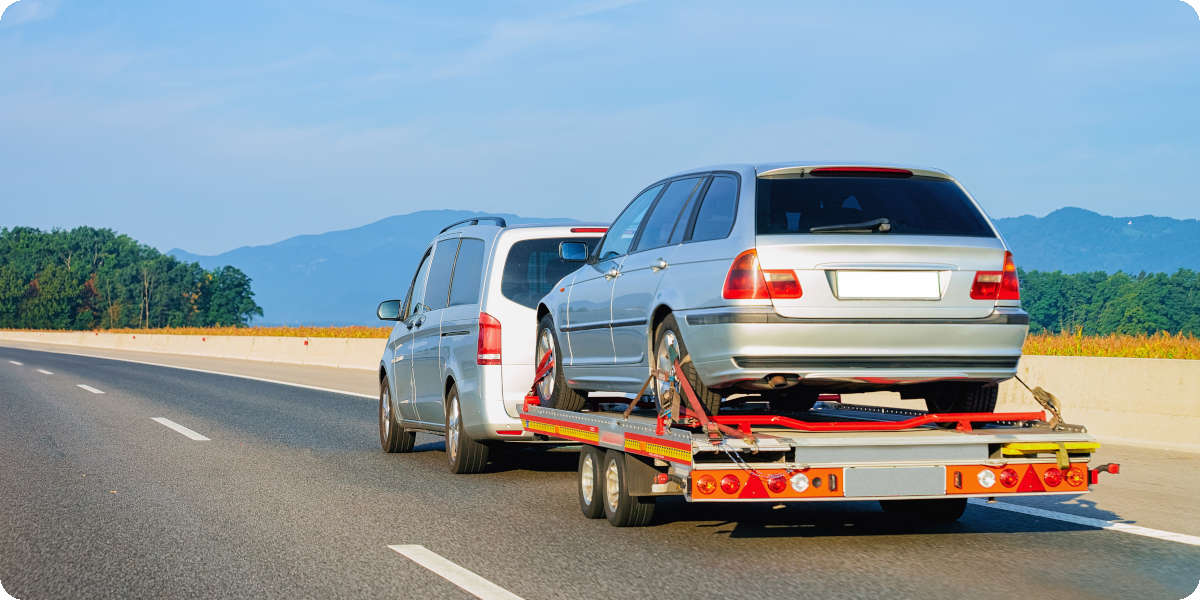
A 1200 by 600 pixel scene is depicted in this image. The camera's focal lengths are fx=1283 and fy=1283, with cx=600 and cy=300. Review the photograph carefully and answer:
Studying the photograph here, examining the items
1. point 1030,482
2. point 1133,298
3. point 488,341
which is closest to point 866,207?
point 1030,482

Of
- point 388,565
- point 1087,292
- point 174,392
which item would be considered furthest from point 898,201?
point 1087,292

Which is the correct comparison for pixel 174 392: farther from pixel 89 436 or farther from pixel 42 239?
pixel 42 239

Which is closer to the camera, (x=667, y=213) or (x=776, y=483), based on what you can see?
(x=776, y=483)

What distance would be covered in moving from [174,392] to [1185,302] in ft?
188

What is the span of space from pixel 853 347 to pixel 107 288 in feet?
581

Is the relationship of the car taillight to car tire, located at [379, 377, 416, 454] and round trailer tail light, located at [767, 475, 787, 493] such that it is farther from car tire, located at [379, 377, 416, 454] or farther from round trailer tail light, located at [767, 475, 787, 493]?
car tire, located at [379, 377, 416, 454]

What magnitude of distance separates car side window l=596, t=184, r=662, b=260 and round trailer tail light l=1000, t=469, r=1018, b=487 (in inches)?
110

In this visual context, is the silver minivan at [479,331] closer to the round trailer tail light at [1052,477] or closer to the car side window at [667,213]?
the car side window at [667,213]

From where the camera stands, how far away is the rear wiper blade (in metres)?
6.60

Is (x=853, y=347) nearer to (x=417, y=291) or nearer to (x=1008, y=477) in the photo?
(x=1008, y=477)

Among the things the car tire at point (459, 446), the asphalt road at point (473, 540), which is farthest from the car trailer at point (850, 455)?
the car tire at point (459, 446)

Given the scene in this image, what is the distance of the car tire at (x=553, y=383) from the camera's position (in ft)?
29.0

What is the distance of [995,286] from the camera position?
654 cm

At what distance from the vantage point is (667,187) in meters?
7.95
